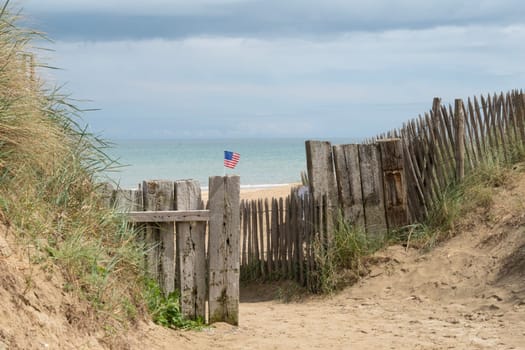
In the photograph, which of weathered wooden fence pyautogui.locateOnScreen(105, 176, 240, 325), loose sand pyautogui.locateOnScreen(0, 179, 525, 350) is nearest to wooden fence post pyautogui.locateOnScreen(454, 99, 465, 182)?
loose sand pyautogui.locateOnScreen(0, 179, 525, 350)

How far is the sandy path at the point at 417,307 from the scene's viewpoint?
24.1 feet

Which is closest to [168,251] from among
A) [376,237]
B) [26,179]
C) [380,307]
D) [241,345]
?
[241,345]

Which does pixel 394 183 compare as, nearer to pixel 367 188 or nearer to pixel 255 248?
pixel 367 188

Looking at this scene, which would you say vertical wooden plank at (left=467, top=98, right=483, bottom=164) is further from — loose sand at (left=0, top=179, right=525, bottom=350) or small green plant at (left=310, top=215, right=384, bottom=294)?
small green plant at (left=310, top=215, right=384, bottom=294)

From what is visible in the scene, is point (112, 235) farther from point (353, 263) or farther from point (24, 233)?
point (353, 263)

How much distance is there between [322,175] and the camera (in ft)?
34.7

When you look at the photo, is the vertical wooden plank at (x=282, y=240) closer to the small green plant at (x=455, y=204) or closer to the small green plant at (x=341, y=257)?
the small green plant at (x=341, y=257)

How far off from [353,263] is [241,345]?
3.53 metres

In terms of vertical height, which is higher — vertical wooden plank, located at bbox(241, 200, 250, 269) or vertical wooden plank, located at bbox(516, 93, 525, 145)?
vertical wooden plank, located at bbox(516, 93, 525, 145)

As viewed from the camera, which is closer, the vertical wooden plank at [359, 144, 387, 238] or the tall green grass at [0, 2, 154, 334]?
the tall green grass at [0, 2, 154, 334]

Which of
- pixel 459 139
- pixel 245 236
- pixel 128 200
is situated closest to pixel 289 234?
pixel 245 236

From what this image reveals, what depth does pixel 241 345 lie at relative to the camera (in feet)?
23.4

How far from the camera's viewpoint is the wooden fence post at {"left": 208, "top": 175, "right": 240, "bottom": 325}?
7.59 m

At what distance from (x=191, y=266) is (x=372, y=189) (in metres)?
3.99
